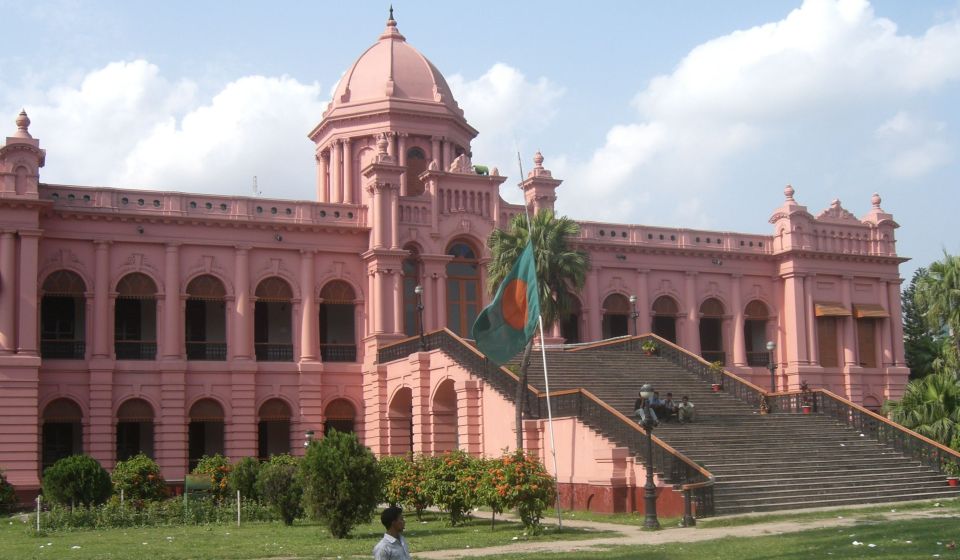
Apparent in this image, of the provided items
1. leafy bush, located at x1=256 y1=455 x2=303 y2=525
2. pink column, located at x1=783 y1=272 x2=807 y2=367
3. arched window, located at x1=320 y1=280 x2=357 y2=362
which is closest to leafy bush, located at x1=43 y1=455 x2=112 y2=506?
leafy bush, located at x1=256 y1=455 x2=303 y2=525

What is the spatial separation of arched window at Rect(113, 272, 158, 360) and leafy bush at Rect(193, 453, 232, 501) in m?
11.8

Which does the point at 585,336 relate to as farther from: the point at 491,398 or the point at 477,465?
the point at 477,465

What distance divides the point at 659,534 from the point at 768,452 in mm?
8806

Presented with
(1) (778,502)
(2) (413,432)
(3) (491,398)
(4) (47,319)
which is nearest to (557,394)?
(3) (491,398)

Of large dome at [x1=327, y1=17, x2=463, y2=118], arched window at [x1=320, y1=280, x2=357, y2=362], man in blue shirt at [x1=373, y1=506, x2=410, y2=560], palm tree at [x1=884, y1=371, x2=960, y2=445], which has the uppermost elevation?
large dome at [x1=327, y1=17, x2=463, y2=118]

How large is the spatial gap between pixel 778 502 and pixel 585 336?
67.9 feet

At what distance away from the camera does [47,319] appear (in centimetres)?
4072

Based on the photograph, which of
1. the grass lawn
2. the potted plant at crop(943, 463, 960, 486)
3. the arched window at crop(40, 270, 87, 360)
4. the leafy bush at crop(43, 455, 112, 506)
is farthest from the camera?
the arched window at crop(40, 270, 87, 360)

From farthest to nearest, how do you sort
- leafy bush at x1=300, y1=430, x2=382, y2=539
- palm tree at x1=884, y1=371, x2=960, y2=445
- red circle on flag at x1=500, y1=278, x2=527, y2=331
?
palm tree at x1=884, y1=371, x2=960, y2=445 < red circle on flag at x1=500, y1=278, x2=527, y2=331 < leafy bush at x1=300, y1=430, x2=382, y2=539

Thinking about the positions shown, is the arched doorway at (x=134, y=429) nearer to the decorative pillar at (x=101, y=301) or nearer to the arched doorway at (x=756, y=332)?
the decorative pillar at (x=101, y=301)

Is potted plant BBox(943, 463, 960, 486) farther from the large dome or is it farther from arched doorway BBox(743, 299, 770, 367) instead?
the large dome

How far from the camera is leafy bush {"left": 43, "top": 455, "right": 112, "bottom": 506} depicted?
28906mm

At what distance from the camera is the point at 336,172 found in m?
A: 50.2

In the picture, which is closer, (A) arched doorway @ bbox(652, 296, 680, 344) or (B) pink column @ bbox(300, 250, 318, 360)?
(B) pink column @ bbox(300, 250, 318, 360)
